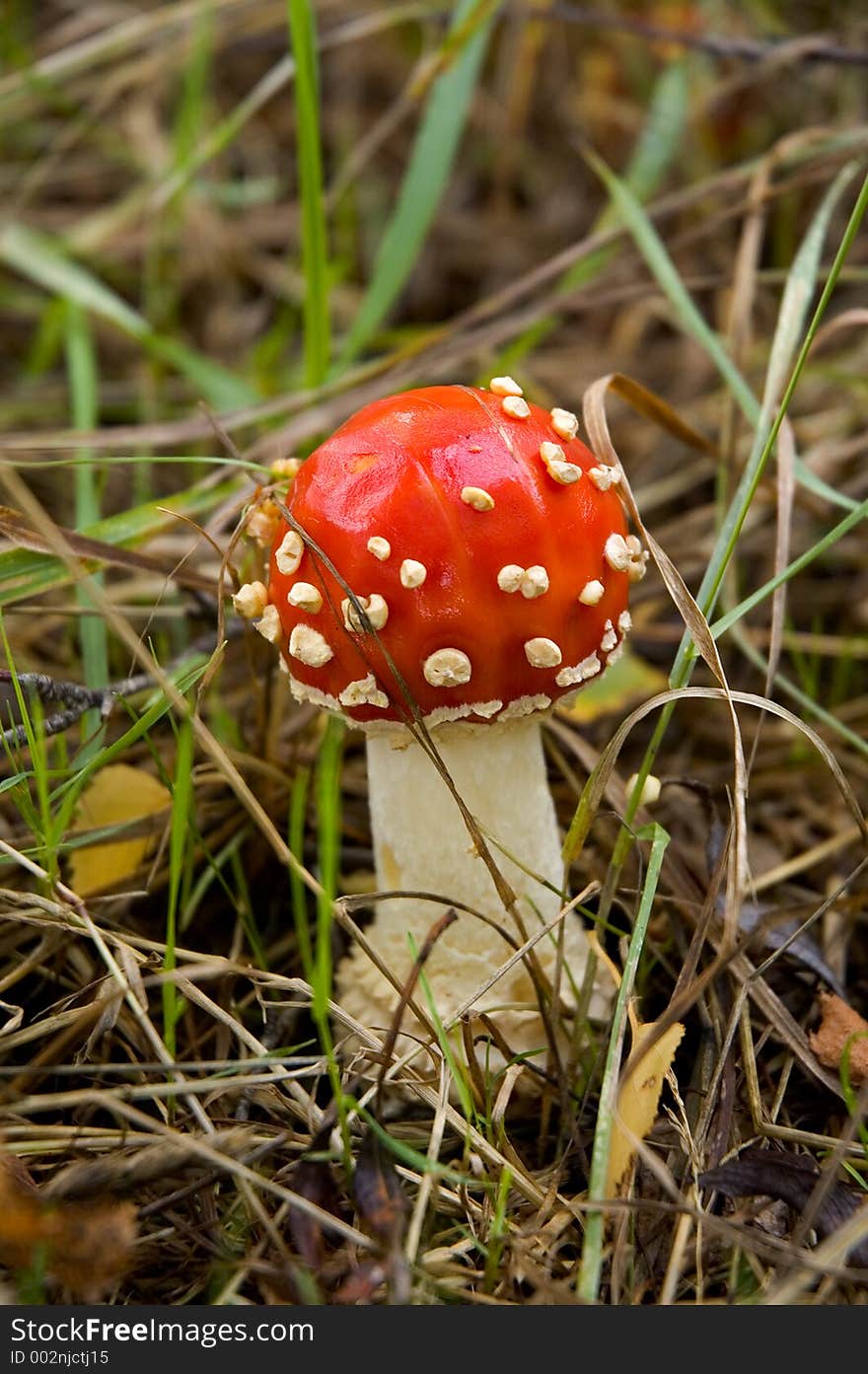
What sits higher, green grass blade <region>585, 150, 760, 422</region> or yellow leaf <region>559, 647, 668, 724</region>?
green grass blade <region>585, 150, 760, 422</region>

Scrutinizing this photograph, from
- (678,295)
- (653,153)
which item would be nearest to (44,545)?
(678,295)

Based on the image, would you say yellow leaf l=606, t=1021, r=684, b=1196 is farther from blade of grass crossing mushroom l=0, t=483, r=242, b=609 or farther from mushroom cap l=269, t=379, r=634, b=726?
blade of grass crossing mushroom l=0, t=483, r=242, b=609

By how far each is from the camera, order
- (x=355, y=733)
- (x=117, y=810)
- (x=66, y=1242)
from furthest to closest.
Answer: (x=355, y=733), (x=117, y=810), (x=66, y=1242)

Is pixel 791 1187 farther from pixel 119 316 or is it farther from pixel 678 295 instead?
pixel 119 316

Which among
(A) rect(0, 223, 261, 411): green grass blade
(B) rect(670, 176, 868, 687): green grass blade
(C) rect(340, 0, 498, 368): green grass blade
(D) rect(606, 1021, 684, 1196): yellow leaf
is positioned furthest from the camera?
(A) rect(0, 223, 261, 411): green grass blade

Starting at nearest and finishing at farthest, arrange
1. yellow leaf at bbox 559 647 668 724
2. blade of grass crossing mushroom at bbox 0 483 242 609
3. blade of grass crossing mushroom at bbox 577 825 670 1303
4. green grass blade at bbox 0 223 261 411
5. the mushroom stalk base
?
1. blade of grass crossing mushroom at bbox 577 825 670 1303
2. the mushroom stalk base
3. blade of grass crossing mushroom at bbox 0 483 242 609
4. yellow leaf at bbox 559 647 668 724
5. green grass blade at bbox 0 223 261 411

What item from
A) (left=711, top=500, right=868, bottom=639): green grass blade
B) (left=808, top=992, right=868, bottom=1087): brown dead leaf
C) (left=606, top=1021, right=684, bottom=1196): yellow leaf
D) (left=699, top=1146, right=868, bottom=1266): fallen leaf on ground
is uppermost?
(left=711, top=500, right=868, bottom=639): green grass blade

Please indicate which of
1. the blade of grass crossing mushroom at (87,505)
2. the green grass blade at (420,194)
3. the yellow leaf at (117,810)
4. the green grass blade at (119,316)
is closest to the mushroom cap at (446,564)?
the blade of grass crossing mushroom at (87,505)


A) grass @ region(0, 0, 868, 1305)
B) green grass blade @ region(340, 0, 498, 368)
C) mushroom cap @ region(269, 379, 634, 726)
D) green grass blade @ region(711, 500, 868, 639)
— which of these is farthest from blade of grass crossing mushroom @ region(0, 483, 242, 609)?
green grass blade @ region(711, 500, 868, 639)
